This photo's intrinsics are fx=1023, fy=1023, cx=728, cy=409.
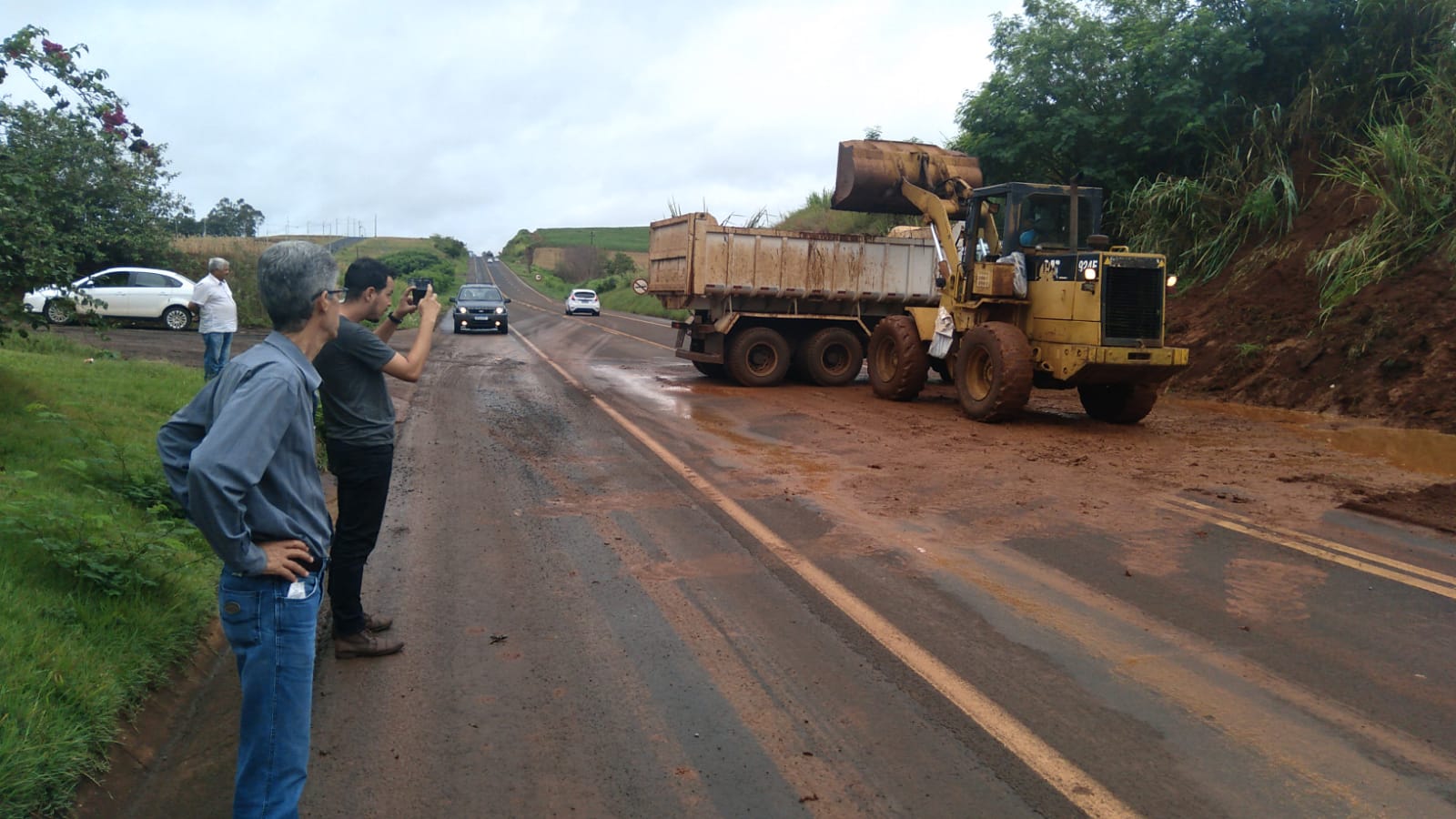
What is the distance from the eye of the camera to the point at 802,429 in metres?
12.2

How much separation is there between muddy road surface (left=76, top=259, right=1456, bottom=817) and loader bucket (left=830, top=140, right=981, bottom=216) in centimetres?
715

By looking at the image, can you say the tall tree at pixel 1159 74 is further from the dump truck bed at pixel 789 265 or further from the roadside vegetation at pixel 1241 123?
the dump truck bed at pixel 789 265

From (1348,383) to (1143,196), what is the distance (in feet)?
25.6

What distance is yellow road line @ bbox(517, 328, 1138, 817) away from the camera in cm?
357

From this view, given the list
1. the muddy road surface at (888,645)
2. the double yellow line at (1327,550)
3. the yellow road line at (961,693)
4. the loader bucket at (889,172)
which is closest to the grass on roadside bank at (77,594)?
the muddy road surface at (888,645)

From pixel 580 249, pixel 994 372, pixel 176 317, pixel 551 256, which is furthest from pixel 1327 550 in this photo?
pixel 551 256

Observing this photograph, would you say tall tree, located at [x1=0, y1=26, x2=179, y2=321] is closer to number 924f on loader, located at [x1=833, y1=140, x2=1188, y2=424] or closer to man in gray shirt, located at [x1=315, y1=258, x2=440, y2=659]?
man in gray shirt, located at [x1=315, y1=258, x2=440, y2=659]

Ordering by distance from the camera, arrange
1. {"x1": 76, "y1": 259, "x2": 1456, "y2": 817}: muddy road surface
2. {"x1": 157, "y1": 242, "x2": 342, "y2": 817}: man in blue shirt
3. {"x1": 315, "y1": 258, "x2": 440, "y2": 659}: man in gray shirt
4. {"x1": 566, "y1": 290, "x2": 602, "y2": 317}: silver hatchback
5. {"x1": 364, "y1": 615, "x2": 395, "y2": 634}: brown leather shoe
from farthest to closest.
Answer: {"x1": 566, "y1": 290, "x2": 602, "y2": 317}: silver hatchback
{"x1": 364, "y1": 615, "x2": 395, "y2": 634}: brown leather shoe
{"x1": 315, "y1": 258, "x2": 440, "y2": 659}: man in gray shirt
{"x1": 76, "y1": 259, "x2": 1456, "y2": 817}: muddy road surface
{"x1": 157, "y1": 242, "x2": 342, "y2": 817}: man in blue shirt

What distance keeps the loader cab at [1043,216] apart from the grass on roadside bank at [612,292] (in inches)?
565

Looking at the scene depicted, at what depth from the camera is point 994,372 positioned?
12.5 meters

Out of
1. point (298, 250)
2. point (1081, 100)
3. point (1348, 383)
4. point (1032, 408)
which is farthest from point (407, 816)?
point (1081, 100)

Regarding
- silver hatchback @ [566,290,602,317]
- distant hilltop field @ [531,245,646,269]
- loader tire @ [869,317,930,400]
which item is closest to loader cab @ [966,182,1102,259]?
loader tire @ [869,317,930,400]

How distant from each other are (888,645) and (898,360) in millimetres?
10357

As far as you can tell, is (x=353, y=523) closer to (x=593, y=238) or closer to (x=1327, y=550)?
(x=1327, y=550)
